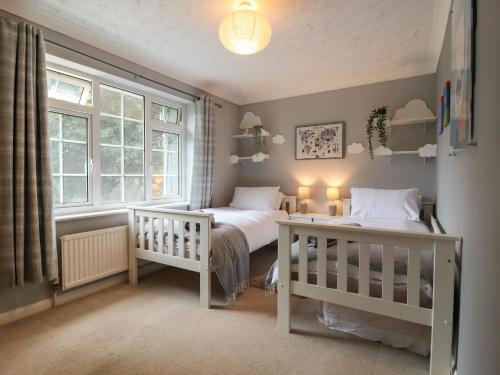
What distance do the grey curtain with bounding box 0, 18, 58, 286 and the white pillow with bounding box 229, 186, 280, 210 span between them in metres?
2.19

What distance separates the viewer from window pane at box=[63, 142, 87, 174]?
7.83 ft

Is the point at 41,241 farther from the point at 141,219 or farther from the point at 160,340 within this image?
the point at 160,340

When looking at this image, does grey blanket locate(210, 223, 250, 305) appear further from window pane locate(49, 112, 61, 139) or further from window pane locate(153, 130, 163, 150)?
window pane locate(49, 112, 61, 139)

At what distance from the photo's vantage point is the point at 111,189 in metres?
2.76

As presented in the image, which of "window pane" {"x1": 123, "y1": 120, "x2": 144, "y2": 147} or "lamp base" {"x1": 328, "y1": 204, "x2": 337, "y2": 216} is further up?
"window pane" {"x1": 123, "y1": 120, "x2": 144, "y2": 147}

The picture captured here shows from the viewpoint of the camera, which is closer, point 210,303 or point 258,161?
point 210,303

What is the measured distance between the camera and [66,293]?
2.26m

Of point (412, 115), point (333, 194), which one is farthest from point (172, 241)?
point (412, 115)

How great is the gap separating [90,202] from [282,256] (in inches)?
74.2

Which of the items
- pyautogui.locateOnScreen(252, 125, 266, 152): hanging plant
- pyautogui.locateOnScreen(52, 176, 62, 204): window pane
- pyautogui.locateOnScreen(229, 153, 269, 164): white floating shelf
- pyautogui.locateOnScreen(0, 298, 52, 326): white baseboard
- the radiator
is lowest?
pyautogui.locateOnScreen(0, 298, 52, 326): white baseboard

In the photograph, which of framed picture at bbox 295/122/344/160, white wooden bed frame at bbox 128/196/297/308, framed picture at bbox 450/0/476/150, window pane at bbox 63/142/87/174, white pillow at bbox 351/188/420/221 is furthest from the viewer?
framed picture at bbox 295/122/344/160

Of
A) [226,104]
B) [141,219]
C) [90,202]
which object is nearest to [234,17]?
[141,219]

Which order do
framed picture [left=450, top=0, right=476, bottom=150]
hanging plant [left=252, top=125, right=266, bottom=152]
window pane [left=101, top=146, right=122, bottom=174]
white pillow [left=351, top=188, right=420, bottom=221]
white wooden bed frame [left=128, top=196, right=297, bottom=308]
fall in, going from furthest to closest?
hanging plant [left=252, top=125, right=266, bottom=152], white pillow [left=351, top=188, right=420, bottom=221], window pane [left=101, top=146, right=122, bottom=174], white wooden bed frame [left=128, top=196, right=297, bottom=308], framed picture [left=450, top=0, right=476, bottom=150]

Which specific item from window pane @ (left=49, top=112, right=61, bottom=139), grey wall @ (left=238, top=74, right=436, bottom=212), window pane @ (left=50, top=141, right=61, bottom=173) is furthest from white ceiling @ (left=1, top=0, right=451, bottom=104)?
window pane @ (left=50, top=141, right=61, bottom=173)
